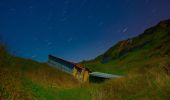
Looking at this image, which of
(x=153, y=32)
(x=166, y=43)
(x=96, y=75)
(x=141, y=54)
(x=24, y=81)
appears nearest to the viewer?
(x=24, y=81)

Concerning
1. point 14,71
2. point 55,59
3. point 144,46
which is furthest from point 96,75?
point 144,46

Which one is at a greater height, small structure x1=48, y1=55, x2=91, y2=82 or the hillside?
the hillside

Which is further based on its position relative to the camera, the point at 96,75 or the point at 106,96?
Answer: the point at 96,75

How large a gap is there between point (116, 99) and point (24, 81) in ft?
10.4

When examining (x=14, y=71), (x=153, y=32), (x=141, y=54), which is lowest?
(x=14, y=71)

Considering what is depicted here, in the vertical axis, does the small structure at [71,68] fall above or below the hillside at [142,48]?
below

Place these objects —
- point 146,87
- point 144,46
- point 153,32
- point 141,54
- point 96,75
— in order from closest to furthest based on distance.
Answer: point 146,87 → point 96,75 → point 141,54 → point 144,46 → point 153,32

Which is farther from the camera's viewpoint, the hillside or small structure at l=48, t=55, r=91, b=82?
the hillside

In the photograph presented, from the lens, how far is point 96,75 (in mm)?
46531

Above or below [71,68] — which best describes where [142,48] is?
above

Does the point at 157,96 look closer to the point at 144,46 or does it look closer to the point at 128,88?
the point at 128,88

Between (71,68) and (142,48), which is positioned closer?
(71,68)

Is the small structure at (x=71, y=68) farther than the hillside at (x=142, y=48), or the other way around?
the hillside at (x=142, y=48)

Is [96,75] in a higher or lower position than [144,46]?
lower
